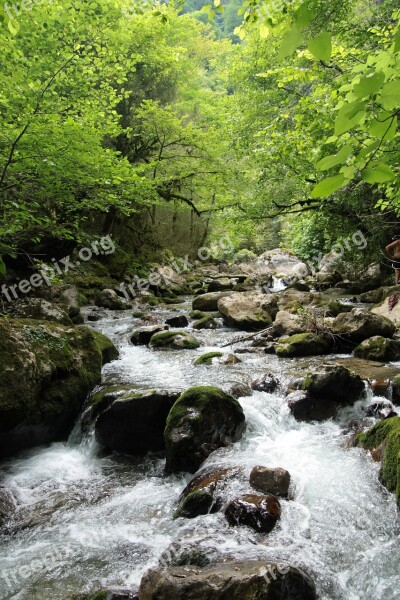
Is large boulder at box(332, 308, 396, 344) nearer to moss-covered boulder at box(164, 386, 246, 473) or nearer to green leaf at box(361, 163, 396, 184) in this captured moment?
moss-covered boulder at box(164, 386, 246, 473)

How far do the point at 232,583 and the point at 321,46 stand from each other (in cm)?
300

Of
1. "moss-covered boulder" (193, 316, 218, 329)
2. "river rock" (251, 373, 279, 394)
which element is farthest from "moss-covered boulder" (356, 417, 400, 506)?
"moss-covered boulder" (193, 316, 218, 329)

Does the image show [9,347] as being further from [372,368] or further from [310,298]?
[310,298]

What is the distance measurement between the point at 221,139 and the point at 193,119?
26.3 ft

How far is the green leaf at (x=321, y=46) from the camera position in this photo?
1345 millimetres

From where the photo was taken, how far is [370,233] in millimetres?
13430

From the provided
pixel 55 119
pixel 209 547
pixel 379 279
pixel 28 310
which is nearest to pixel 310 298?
pixel 379 279

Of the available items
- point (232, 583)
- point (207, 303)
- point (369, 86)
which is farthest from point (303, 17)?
point (207, 303)

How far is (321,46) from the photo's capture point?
1.35 metres

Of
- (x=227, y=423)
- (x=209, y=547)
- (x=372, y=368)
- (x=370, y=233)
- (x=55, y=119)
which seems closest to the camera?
(x=209, y=547)

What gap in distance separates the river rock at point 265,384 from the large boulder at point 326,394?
0.55 meters

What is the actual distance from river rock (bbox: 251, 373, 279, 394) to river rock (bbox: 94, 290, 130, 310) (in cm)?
923

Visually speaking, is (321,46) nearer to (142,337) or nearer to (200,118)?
(142,337)

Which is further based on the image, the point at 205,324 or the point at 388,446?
the point at 205,324
